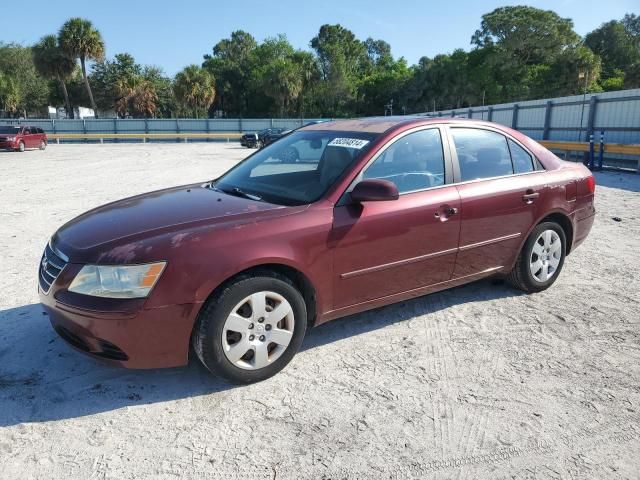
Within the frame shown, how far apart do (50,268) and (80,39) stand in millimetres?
46614

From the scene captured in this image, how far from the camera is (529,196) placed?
14.1ft

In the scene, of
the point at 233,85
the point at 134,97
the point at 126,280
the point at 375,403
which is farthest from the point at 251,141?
the point at 233,85

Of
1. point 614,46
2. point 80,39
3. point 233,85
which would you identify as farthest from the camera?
point 614,46

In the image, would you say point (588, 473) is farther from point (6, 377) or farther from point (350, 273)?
point (6, 377)

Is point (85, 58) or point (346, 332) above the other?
point (85, 58)

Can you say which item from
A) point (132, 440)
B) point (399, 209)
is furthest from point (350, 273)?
point (132, 440)

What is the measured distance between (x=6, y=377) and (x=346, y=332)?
2332 millimetres

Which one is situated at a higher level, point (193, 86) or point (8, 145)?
point (193, 86)

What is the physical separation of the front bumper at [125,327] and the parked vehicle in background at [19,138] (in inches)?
1108

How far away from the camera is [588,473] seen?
2.37m

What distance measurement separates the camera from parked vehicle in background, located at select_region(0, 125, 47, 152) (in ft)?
86.1

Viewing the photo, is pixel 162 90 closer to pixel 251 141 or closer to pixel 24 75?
pixel 24 75

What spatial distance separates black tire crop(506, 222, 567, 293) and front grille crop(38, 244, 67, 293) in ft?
12.0

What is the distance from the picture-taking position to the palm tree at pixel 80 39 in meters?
41.9
